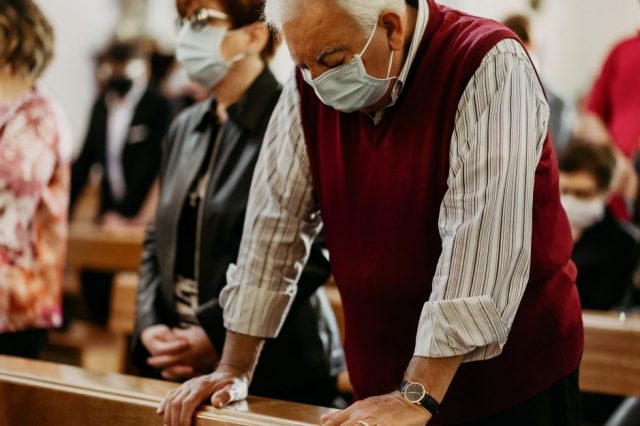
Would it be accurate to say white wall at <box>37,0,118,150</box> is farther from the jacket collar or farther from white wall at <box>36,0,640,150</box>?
the jacket collar

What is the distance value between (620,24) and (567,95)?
85cm

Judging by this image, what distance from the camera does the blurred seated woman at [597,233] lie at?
11.0ft

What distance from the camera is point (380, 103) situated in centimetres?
165

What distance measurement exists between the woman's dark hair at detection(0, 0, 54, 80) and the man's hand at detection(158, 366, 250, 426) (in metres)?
1.08

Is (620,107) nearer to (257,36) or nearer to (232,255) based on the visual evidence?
(257,36)

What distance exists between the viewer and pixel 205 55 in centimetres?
229

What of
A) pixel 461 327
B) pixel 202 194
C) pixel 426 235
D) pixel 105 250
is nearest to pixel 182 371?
pixel 202 194

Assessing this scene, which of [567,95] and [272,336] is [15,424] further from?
[567,95]

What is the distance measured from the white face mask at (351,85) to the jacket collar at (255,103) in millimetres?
573

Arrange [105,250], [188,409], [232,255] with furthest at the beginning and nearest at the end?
[105,250] < [232,255] < [188,409]

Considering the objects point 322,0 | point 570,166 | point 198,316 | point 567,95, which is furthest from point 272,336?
point 567,95

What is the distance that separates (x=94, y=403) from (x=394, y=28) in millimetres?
842

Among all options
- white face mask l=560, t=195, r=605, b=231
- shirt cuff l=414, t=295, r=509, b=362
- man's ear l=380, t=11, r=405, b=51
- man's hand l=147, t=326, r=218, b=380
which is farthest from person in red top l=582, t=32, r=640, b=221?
shirt cuff l=414, t=295, r=509, b=362

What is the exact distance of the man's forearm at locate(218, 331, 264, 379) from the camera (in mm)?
1827
